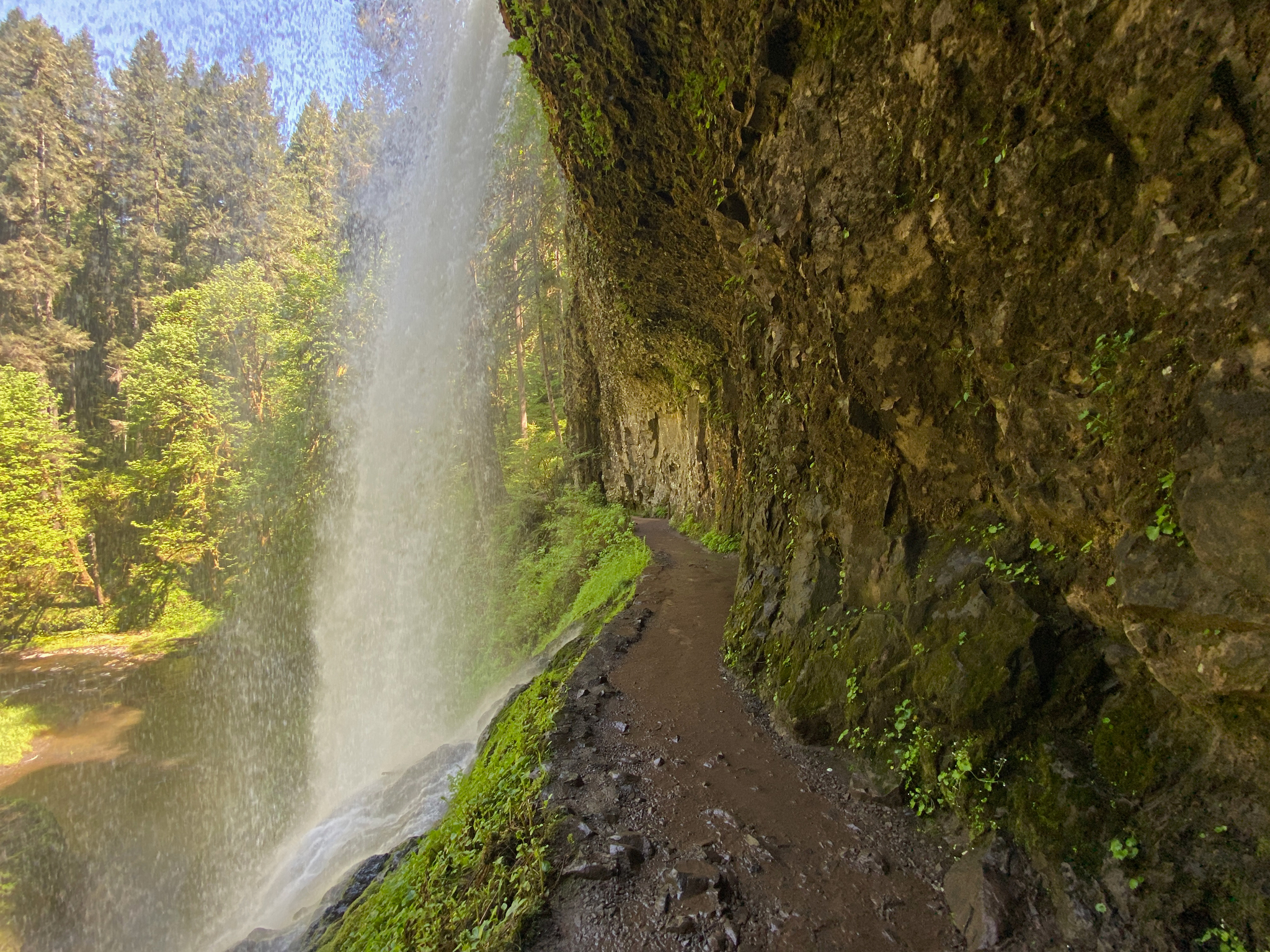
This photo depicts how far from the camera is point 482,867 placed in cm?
367

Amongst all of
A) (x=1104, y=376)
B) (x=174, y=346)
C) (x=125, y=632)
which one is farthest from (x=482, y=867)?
(x=174, y=346)

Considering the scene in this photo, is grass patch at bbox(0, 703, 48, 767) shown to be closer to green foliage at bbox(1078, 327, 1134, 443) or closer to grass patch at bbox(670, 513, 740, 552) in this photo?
grass patch at bbox(670, 513, 740, 552)

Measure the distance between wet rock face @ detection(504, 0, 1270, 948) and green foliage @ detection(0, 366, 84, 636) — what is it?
24.2 m

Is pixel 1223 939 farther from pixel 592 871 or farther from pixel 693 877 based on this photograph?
pixel 592 871

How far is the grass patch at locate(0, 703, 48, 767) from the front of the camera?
49.9 ft

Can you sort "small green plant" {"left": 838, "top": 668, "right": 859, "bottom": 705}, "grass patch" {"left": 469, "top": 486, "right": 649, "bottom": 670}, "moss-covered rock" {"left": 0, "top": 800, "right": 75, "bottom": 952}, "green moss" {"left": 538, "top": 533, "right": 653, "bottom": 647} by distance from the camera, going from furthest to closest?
"grass patch" {"left": 469, "top": 486, "right": 649, "bottom": 670}, "moss-covered rock" {"left": 0, "top": 800, "right": 75, "bottom": 952}, "green moss" {"left": 538, "top": 533, "right": 653, "bottom": 647}, "small green plant" {"left": 838, "top": 668, "right": 859, "bottom": 705}

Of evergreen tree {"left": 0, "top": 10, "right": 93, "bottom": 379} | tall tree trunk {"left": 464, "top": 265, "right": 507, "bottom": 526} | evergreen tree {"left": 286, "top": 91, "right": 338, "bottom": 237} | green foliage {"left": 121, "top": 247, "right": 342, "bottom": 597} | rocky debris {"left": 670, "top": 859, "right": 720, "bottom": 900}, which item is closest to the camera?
rocky debris {"left": 670, "top": 859, "right": 720, "bottom": 900}

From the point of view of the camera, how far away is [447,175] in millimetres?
16797

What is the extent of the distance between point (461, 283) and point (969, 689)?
1682 cm

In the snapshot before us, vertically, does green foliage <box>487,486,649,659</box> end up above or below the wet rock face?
below

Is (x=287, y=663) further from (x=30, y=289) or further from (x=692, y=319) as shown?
(x=30, y=289)

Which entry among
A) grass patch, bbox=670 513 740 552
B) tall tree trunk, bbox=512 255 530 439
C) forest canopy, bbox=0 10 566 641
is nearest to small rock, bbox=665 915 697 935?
grass patch, bbox=670 513 740 552

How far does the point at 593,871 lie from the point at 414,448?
15368mm

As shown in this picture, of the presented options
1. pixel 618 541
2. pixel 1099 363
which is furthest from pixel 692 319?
pixel 1099 363
